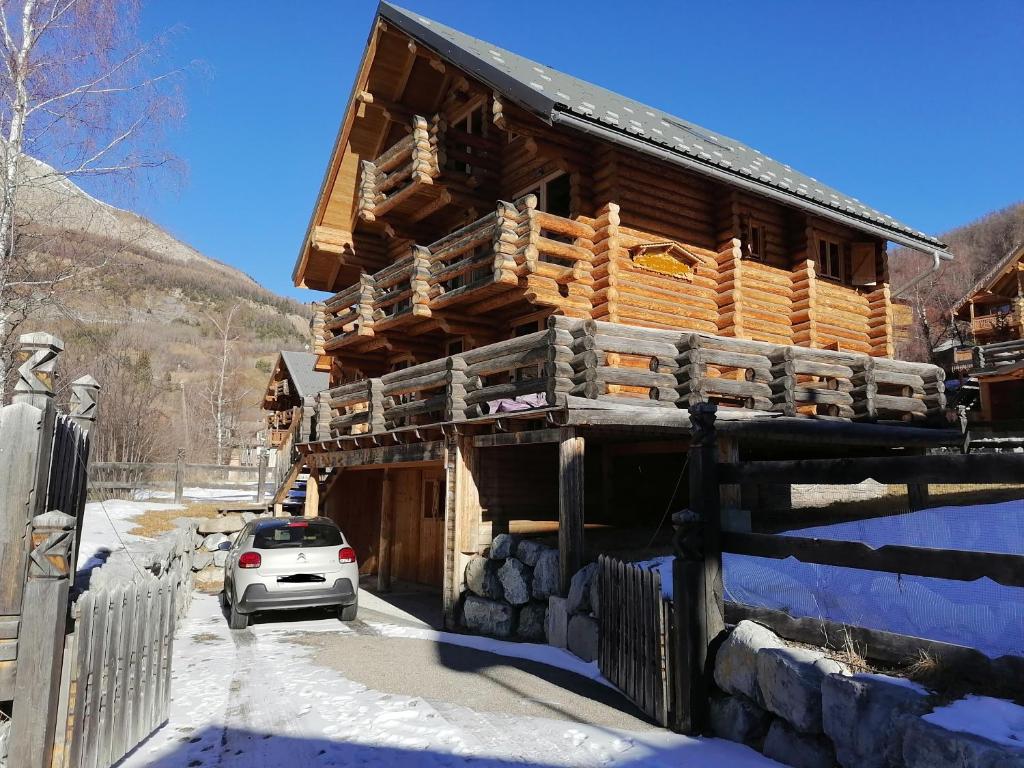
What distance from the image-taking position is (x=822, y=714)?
15.4 ft

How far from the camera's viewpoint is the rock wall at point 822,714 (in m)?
3.73

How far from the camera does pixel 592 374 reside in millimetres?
9859

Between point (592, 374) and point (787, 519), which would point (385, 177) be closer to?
point (592, 374)

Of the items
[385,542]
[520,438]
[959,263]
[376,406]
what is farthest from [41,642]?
[959,263]

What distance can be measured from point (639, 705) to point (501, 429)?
523 centimetres

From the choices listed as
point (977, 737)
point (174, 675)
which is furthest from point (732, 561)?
point (174, 675)

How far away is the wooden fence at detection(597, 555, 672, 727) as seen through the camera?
6223 millimetres

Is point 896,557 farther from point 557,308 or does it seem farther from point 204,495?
point 204,495

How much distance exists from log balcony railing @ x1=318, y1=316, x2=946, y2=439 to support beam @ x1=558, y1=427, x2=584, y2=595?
60 centimetres

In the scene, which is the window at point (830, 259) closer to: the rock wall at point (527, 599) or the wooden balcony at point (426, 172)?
the wooden balcony at point (426, 172)

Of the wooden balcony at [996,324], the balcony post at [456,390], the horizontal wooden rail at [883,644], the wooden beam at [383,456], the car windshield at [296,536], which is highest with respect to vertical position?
the wooden balcony at [996,324]

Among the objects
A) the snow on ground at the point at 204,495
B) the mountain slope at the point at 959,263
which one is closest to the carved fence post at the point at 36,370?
the snow on ground at the point at 204,495

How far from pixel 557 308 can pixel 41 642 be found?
1048cm

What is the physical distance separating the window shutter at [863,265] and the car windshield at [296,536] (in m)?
13.9
